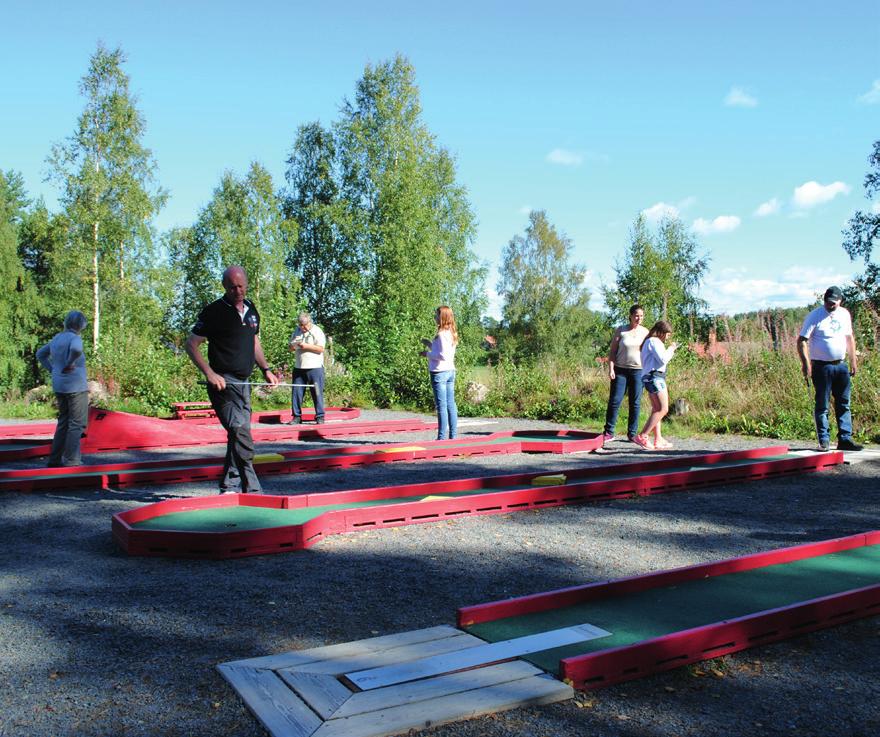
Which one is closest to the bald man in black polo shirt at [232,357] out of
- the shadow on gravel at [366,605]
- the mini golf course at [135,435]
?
the shadow on gravel at [366,605]

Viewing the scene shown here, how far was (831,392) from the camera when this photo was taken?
940 centimetres

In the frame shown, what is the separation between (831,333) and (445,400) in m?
4.74

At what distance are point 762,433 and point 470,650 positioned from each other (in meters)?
9.41

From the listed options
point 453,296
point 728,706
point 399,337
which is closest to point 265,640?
point 728,706

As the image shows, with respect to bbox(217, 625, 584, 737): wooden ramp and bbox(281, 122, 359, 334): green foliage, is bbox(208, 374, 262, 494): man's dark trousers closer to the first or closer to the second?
bbox(217, 625, 584, 737): wooden ramp

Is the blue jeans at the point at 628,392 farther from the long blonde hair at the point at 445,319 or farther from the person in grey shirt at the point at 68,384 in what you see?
the person in grey shirt at the point at 68,384

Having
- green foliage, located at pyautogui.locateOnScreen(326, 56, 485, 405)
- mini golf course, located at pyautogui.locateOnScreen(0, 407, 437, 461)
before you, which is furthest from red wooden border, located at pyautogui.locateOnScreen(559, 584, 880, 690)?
green foliage, located at pyautogui.locateOnScreen(326, 56, 485, 405)

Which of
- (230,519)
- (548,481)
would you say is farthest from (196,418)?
(230,519)

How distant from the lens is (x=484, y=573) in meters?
4.62

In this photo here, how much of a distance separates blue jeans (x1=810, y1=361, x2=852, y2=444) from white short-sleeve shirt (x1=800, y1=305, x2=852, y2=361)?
0.12 meters

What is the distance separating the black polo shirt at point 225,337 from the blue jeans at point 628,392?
17.5ft

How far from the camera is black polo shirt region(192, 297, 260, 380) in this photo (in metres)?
5.97

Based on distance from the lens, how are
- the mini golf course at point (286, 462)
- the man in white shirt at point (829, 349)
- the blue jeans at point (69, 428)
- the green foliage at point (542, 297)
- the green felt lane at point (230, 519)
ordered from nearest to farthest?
1. the green felt lane at point (230, 519)
2. the mini golf course at point (286, 462)
3. the blue jeans at point (69, 428)
4. the man in white shirt at point (829, 349)
5. the green foliage at point (542, 297)

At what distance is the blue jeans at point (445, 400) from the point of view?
9.80m
